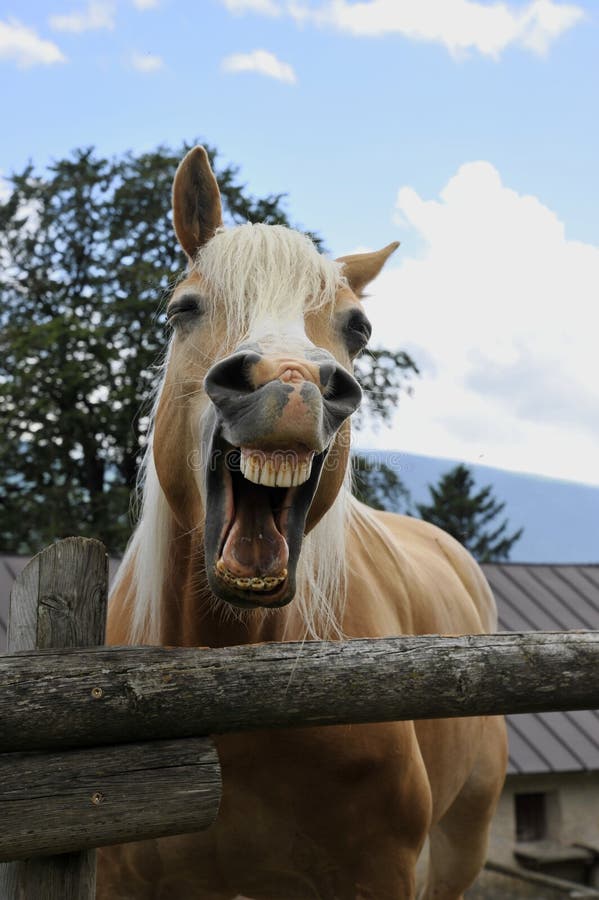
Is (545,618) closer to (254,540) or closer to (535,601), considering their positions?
(535,601)

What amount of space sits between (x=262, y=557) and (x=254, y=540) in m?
0.04

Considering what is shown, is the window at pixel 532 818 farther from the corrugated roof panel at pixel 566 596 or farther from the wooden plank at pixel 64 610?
the wooden plank at pixel 64 610

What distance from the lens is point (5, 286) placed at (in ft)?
67.6

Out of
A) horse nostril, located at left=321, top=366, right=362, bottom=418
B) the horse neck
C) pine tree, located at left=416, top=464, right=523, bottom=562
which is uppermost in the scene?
pine tree, located at left=416, top=464, right=523, bottom=562

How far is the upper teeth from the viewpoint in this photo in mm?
1947

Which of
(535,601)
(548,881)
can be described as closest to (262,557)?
(548,881)

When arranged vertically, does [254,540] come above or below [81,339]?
below

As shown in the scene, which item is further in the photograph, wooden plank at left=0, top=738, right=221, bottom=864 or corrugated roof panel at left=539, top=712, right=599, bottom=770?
corrugated roof panel at left=539, top=712, right=599, bottom=770

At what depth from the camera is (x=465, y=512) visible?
33.9 m

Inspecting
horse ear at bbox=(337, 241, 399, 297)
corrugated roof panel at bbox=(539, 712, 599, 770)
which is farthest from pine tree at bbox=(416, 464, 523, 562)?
horse ear at bbox=(337, 241, 399, 297)

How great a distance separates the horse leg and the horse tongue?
9.27 ft

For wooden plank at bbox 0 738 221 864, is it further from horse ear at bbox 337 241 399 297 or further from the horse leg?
the horse leg

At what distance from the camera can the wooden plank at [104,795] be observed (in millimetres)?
1800

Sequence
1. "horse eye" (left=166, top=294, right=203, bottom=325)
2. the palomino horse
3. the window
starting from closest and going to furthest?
1. the palomino horse
2. "horse eye" (left=166, top=294, right=203, bottom=325)
3. the window
